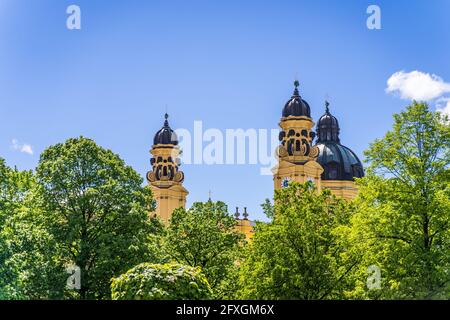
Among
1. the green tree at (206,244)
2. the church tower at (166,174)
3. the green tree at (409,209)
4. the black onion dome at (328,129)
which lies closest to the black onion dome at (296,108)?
the church tower at (166,174)

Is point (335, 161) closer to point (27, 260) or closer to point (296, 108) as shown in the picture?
point (296, 108)

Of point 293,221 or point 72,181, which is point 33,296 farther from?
point 293,221

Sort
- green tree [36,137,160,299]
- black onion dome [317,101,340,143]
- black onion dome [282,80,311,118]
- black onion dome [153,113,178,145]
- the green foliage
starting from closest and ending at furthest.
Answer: the green foliage, green tree [36,137,160,299], black onion dome [282,80,311,118], black onion dome [153,113,178,145], black onion dome [317,101,340,143]

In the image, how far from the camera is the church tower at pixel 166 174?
97.4m

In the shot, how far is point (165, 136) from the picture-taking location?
102875mm

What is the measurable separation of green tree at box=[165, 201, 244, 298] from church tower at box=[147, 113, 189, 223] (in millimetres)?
50047

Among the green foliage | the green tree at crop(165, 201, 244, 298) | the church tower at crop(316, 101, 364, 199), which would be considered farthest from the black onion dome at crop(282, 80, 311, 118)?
the green foliage

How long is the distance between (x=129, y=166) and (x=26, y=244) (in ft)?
24.3

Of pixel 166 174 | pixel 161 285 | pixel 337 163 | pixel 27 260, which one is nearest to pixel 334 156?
pixel 337 163

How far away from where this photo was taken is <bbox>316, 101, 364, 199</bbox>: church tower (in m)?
104

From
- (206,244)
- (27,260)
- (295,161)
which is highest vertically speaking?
(295,161)

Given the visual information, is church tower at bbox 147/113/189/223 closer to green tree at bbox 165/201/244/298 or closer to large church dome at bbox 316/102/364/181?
large church dome at bbox 316/102/364/181

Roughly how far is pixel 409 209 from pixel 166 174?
72.4 metres

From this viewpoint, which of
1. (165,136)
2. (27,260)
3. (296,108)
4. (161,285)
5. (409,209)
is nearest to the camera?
(161,285)
